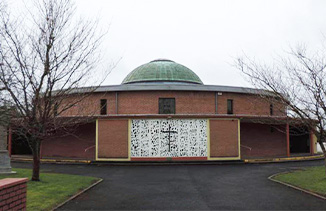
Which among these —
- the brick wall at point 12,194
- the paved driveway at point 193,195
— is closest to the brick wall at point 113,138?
the paved driveway at point 193,195

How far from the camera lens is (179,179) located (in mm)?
13141

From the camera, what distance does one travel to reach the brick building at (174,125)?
Answer: 20484mm

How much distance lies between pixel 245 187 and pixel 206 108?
13981 millimetres

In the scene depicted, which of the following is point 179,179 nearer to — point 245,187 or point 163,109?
point 245,187

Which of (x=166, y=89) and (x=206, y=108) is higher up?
(x=166, y=89)

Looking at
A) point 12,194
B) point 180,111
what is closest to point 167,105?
point 180,111

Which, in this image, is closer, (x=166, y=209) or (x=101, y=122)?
(x=166, y=209)

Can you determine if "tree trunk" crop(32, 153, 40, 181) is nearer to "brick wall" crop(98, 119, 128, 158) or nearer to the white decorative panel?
"brick wall" crop(98, 119, 128, 158)

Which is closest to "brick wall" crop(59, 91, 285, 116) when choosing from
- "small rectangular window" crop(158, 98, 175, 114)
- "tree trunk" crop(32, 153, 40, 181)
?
"small rectangular window" crop(158, 98, 175, 114)

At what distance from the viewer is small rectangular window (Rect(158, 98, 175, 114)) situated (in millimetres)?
24406

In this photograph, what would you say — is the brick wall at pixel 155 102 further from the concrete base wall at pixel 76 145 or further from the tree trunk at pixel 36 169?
the tree trunk at pixel 36 169

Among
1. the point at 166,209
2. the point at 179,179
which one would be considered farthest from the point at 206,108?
the point at 166,209

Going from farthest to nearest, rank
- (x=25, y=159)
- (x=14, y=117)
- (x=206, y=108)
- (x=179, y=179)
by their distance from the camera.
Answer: (x=206, y=108) → (x=25, y=159) → (x=179, y=179) → (x=14, y=117)

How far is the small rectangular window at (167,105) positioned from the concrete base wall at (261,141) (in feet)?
20.7
